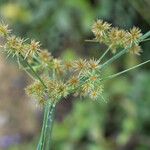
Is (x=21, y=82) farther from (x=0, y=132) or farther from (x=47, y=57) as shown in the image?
(x=47, y=57)

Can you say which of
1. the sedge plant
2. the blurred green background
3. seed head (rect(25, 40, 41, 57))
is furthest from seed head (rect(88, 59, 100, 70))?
the blurred green background

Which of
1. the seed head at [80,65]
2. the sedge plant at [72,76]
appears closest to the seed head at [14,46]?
the sedge plant at [72,76]

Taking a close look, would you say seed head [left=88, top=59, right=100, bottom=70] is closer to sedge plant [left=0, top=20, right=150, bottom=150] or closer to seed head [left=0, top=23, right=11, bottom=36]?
sedge plant [left=0, top=20, right=150, bottom=150]

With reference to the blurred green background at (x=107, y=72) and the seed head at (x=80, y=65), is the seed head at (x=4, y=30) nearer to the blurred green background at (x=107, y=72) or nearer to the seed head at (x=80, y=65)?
the seed head at (x=80, y=65)

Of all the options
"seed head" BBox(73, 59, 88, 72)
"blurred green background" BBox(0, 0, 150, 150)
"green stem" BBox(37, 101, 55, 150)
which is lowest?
"green stem" BBox(37, 101, 55, 150)

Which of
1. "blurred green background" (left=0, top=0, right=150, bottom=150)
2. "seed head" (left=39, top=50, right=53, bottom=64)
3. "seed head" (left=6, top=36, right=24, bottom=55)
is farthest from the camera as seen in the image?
"blurred green background" (left=0, top=0, right=150, bottom=150)

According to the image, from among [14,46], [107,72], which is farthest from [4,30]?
[107,72]

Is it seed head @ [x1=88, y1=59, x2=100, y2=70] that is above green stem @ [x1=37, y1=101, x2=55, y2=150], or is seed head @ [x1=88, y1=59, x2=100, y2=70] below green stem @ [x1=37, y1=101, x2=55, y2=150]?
above

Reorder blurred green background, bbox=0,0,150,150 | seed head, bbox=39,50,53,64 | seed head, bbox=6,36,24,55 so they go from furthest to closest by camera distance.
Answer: blurred green background, bbox=0,0,150,150
seed head, bbox=39,50,53,64
seed head, bbox=6,36,24,55

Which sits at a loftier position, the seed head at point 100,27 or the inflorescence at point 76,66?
the seed head at point 100,27
